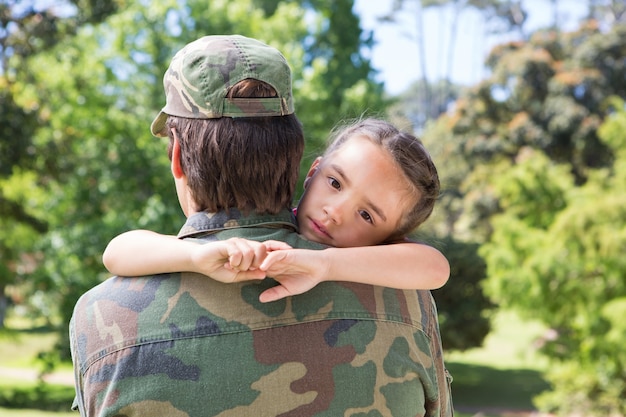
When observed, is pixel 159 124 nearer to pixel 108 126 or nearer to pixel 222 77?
pixel 222 77

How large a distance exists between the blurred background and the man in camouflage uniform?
8.66 meters

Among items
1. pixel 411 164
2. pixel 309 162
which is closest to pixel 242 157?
pixel 411 164

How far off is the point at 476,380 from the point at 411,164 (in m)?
17.5

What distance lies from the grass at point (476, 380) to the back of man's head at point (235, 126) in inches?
444

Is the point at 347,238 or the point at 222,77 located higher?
the point at 222,77

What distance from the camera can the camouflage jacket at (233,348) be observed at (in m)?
1.28

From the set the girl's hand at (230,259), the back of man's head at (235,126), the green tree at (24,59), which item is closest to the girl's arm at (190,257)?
the girl's hand at (230,259)

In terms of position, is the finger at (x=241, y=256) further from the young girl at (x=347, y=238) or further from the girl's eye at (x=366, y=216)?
the girl's eye at (x=366, y=216)

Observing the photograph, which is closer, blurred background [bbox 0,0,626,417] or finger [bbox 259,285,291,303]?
finger [bbox 259,285,291,303]

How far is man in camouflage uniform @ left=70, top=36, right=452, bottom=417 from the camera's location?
1285 millimetres

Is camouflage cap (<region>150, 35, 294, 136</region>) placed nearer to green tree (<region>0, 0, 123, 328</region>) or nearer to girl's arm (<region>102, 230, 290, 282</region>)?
girl's arm (<region>102, 230, 290, 282</region>)

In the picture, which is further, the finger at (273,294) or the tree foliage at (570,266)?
the tree foliage at (570,266)

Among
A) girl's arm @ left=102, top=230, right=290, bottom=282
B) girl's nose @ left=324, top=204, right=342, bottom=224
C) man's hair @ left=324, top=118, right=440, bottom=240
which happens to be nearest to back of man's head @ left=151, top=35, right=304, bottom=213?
girl's arm @ left=102, top=230, right=290, bottom=282

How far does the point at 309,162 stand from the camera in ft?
32.3
